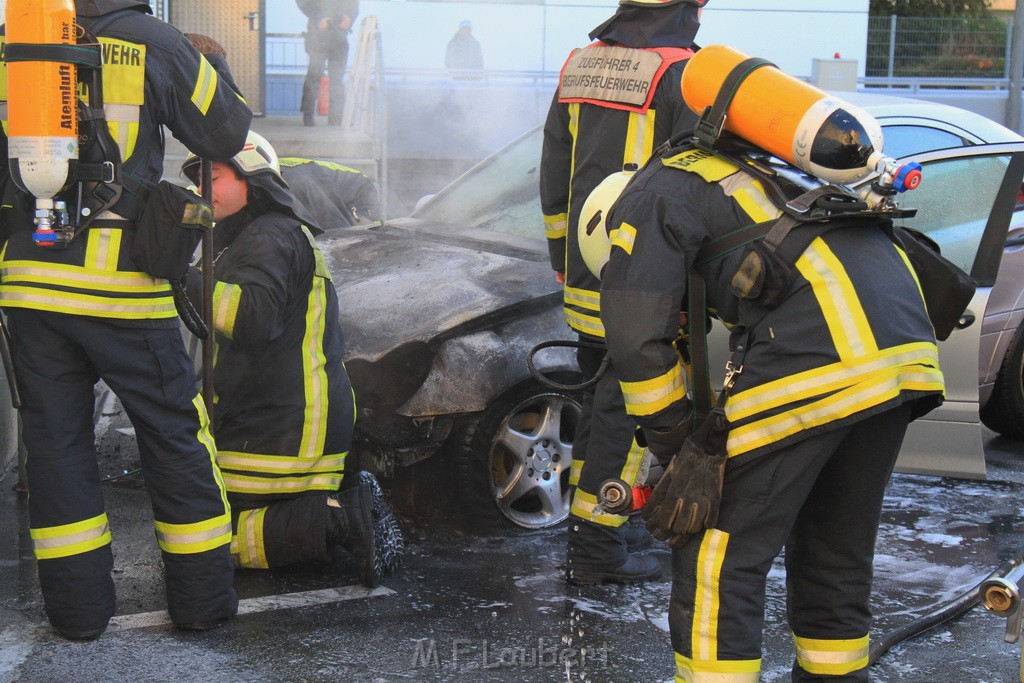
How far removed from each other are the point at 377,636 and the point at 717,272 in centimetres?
163

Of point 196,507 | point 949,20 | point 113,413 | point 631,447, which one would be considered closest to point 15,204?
point 196,507

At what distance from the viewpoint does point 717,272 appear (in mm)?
2605

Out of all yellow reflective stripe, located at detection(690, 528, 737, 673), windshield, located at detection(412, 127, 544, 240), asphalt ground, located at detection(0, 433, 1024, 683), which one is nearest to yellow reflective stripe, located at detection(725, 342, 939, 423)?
yellow reflective stripe, located at detection(690, 528, 737, 673)

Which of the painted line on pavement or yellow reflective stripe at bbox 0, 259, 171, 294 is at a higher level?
yellow reflective stripe at bbox 0, 259, 171, 294

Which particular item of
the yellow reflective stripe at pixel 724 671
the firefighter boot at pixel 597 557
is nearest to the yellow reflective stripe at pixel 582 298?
the firefighter boot at pixel 597 557

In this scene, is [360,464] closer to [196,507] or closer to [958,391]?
[196,507]

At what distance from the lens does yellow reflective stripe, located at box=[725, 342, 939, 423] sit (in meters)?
2.47

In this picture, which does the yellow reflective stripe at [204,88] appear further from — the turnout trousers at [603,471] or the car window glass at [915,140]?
the car window glass at [915,140]

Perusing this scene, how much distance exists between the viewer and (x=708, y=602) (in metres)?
2.51

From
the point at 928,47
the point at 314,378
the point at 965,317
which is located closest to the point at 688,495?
the point at 314,378

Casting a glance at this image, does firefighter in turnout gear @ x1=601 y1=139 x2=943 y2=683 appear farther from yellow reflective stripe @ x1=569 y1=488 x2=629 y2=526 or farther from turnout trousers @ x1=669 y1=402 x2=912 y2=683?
yellow reflective stripe @ x1=569 y1=488 x2=629 y2=526

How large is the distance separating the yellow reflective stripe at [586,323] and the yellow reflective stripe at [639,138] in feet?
1.70

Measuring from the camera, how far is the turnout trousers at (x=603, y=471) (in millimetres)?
3852

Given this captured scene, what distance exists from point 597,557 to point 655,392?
1.49 m
